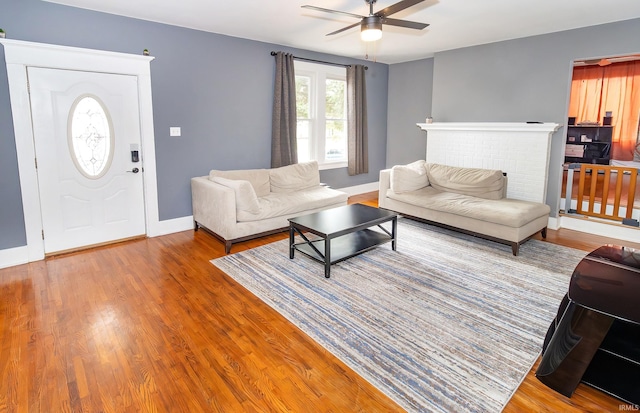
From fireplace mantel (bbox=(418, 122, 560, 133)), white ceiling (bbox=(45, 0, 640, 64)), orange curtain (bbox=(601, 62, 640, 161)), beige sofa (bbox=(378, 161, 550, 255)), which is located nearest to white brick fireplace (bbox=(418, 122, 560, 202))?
fireplace mantel (bbox=(418, 122, 560, 133))

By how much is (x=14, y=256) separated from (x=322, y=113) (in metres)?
4.63

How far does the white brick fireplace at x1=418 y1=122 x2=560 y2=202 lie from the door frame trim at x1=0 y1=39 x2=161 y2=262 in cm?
431

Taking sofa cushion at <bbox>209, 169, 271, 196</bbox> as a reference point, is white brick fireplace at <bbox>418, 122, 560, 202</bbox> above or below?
above

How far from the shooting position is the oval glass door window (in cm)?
385

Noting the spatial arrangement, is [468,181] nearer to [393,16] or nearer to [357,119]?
[393,16]

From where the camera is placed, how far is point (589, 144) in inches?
343

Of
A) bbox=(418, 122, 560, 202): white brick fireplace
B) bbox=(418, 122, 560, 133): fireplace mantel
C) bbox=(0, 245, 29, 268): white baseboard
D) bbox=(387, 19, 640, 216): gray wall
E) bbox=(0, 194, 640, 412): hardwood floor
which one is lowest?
bbox=(0, 194, 640, 412): hardwood floor

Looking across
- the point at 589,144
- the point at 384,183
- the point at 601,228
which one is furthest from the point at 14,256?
the point at 589,144

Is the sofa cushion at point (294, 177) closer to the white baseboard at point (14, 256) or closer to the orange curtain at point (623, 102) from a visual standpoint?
the white baseboard at point (14, 256)

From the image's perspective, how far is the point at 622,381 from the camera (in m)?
1.89

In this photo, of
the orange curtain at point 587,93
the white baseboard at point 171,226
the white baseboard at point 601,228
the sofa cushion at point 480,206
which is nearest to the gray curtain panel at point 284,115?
the white baseboard at point 171,226

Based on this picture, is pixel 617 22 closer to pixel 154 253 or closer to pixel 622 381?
pixel 622 381

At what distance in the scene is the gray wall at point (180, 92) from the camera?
352 cm

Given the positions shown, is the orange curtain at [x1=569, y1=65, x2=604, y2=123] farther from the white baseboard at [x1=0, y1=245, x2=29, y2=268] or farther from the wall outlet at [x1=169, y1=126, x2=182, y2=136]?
the white baseboard at [x1=0, y1=245, x2=29, y2=268]
